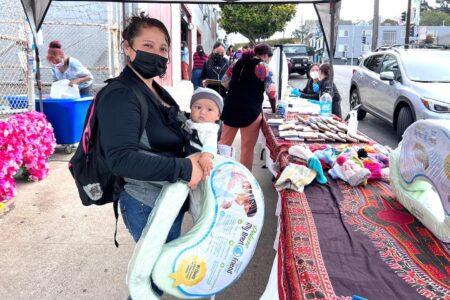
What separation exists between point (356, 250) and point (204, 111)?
1.01 metres

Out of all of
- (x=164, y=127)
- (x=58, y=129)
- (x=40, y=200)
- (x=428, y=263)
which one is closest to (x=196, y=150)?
(x=164, y=127)

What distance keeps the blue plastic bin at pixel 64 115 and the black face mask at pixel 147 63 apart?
15.5 feet

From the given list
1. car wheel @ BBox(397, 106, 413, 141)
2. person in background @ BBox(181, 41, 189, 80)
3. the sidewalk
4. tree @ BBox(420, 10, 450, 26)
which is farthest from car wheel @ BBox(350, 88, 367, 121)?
tree @ BBox(420, 10, 450, 26)

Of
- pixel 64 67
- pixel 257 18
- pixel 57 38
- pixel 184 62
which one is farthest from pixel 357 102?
pixel 257 18

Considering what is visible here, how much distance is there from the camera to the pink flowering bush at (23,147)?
4230mm

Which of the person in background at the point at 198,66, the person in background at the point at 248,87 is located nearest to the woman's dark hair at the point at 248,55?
the person in background at the point at 248,87

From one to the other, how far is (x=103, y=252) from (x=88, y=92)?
4108 mm

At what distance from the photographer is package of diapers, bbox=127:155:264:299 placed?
4.92ft

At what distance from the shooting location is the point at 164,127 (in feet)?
5.61

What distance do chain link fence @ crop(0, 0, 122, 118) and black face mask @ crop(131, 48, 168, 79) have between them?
3.27 metres

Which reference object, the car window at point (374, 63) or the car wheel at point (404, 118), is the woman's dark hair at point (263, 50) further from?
the car window at point (374, 63)

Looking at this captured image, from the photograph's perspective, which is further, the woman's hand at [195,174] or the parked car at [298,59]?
the parked car at [298,59]

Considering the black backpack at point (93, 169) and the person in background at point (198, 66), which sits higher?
the person in background at point (198, 66)

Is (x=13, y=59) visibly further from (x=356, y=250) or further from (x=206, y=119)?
(x=356, y=250)
